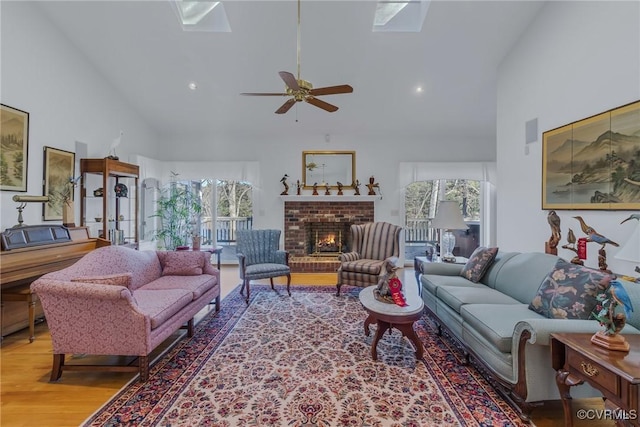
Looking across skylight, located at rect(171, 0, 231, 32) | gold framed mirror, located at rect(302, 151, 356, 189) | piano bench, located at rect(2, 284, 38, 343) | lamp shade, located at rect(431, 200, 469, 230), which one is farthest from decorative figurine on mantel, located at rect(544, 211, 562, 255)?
piano bench, located at rect(2, 284, 38, 343)

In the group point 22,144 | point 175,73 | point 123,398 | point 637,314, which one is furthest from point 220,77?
point 637,314

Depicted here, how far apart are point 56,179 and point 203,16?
301 centimetres

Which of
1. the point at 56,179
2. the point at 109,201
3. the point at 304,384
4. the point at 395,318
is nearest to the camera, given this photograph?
the point at 304,384

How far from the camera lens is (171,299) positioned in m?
2.67

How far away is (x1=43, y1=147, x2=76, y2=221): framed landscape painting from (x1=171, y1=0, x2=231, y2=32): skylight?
8.05ft

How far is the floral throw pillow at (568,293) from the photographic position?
6.40 ft

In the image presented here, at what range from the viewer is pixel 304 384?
2203 millimetres

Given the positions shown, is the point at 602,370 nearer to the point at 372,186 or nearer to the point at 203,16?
the point at 372,186

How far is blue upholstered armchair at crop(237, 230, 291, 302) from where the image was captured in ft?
13.6

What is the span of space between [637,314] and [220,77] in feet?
17.8

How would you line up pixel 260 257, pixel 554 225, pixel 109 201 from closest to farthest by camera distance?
1. pixel 554 225
2. pixel 260 257
3. pixel 109 201

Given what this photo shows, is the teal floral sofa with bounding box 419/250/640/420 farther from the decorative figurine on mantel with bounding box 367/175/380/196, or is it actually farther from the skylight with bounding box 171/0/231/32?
the skylight with bounding box 171/0/231/32

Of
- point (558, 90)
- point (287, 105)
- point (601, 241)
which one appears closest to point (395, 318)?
point (601, 241)

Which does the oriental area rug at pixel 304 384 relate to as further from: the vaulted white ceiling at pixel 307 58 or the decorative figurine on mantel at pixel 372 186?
the vaulted white ceiling at pixel 307 58
